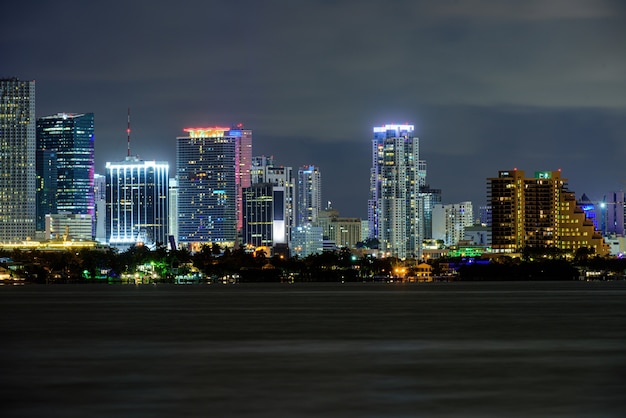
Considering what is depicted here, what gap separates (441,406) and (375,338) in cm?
2549

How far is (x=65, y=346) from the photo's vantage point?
179 feet

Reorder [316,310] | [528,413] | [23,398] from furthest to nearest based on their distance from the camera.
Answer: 1. [316,310]
2. [23,398]
3. [528,413]

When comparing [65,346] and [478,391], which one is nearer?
[478,391]

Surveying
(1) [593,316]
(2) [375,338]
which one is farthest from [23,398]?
(1) [593,316]

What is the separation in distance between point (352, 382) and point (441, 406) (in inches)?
230

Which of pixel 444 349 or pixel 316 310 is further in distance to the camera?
pixel 316 310

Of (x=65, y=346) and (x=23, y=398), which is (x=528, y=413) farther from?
(x=65, y=346)

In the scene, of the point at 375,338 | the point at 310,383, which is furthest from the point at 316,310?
the point at 310,383

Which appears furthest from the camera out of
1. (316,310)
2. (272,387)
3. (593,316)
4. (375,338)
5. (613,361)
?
(316,310)

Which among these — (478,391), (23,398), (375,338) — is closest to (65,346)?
(375,338)

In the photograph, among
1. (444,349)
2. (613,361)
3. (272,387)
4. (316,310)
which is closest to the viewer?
(272,387)

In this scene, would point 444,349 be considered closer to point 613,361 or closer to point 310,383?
point 613,361

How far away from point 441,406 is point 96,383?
12.2m

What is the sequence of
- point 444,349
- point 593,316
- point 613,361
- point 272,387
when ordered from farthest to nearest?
point 593,316 → point 444,349 → point 613,361 → point 272,387
